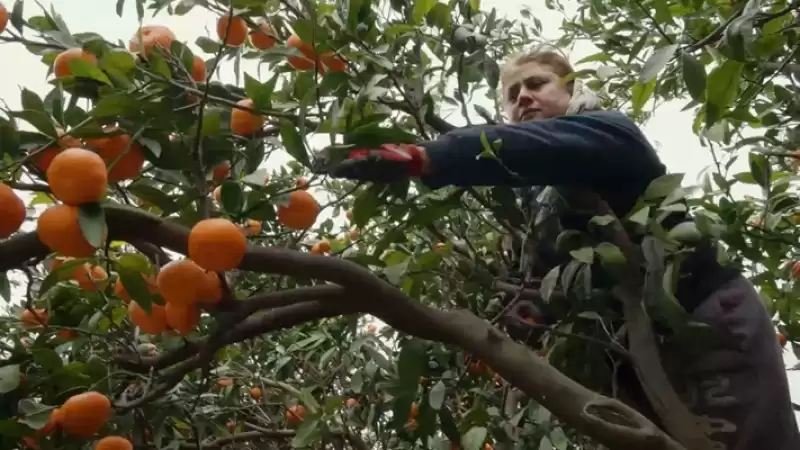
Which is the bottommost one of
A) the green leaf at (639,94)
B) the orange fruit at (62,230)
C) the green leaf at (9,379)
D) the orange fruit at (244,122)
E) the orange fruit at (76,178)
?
the green leaf at (9,379)

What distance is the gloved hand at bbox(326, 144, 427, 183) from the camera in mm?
604

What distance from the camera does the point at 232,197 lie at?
62cm

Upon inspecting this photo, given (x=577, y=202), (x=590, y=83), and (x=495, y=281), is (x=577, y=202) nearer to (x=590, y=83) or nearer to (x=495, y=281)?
(x=495, y=281)

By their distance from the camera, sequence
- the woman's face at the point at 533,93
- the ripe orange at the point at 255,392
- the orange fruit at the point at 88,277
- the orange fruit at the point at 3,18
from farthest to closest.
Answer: the ripe orange at the point at 255,392, the woman's face at the point at 533,93, the orange fruit at the point at 88,277, the orange fruit at the point at 3,18

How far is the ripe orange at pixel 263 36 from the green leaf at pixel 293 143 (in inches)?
12.8

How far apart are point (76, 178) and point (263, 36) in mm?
442

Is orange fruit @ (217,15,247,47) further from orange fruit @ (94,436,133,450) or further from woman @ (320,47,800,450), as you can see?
orange fruit @ (94,436,133,450)

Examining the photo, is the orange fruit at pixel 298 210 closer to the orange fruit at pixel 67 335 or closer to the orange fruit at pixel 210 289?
the orange fruit at pixel 210 289

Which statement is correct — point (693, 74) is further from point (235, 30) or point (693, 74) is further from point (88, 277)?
point (88, 277)

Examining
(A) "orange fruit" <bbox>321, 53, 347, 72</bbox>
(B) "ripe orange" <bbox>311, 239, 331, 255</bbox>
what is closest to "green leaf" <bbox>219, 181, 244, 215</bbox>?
(A) "orange fruit" <bbox>321, 53, 347, 72</bbox>

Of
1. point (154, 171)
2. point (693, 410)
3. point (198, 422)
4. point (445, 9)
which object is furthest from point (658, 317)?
point (198, 422)

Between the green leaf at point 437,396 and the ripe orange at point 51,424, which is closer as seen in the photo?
the ripe orange at point 51,424

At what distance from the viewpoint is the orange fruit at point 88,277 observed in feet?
2.69

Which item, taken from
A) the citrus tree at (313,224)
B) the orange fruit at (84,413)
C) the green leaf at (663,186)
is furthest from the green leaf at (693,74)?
the orange fruit at (84,413)
